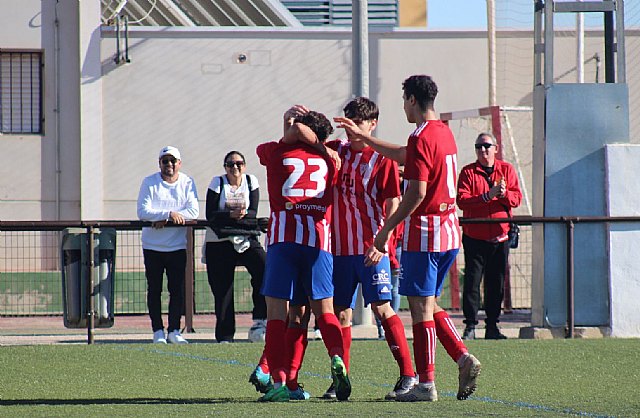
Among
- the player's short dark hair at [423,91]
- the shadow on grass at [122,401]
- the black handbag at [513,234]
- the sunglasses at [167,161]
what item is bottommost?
the shadow on grass at [122,401]

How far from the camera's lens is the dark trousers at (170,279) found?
1347 cm

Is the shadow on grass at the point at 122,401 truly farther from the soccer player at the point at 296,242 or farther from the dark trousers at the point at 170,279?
the dark trousers at the point at 170,279

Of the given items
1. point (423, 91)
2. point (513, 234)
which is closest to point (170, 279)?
point (513, 234)

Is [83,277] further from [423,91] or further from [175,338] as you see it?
[423,91]

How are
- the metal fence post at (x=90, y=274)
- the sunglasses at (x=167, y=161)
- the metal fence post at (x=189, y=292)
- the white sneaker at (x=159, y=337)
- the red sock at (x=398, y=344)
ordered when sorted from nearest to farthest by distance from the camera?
Result: the red sock at (x=398, y=344)
the white sneaker at (x=159, y=337)
the metal fence post at (x=90, y=274)
the sunglasses at (x=167, y=161)
the metal fence post at (x=189, y=292)

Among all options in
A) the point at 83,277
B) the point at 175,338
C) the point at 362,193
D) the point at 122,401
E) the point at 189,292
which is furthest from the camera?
the point at 189,292

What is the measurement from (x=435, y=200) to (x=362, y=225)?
22.2 inches

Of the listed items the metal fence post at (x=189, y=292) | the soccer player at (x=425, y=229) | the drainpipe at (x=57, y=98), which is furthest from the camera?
the drainpipe at (x=57, y=98)

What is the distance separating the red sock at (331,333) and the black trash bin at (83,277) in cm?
574

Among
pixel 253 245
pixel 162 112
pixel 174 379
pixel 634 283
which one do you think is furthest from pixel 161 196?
pixel 162 112

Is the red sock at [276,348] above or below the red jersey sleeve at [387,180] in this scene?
below

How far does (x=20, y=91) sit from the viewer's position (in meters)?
25.2

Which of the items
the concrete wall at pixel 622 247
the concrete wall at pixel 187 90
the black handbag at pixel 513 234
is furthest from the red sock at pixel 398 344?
the concrete wall at pixel 187 90

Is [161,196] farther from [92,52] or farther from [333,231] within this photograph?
[92,52]
